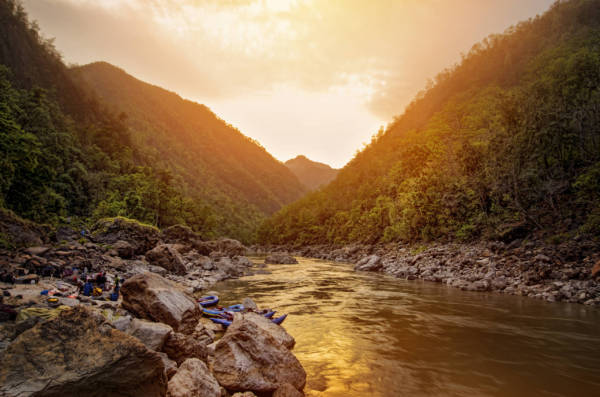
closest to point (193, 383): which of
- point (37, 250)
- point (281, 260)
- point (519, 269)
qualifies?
point (37, 250)

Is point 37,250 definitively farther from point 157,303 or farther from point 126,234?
point 157,303

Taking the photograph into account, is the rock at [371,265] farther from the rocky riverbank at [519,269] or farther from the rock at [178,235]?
the rock at [178,235]

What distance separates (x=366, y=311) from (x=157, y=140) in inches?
5593

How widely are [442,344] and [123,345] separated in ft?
24.0

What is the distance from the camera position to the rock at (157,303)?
671 centimetres

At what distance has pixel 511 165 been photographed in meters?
20.3

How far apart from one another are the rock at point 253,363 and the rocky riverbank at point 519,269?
40.2 feet

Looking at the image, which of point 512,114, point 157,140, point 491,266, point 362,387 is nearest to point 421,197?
point 512,114

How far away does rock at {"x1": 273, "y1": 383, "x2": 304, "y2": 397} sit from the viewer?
454 cm

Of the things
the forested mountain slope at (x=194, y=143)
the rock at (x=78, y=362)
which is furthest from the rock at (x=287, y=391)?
the forested mountain slope at (x=194, y=143)

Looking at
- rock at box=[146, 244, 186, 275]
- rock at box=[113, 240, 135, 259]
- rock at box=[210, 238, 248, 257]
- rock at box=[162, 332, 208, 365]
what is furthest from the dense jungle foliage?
rock at box=[162, 332, 208, 365]

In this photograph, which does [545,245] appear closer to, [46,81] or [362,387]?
[362,387]

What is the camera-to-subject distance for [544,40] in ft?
177

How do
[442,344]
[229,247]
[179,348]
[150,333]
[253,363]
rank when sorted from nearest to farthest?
[253,363]
[150,333]
[179,348]
[442,344]
[229,247]
